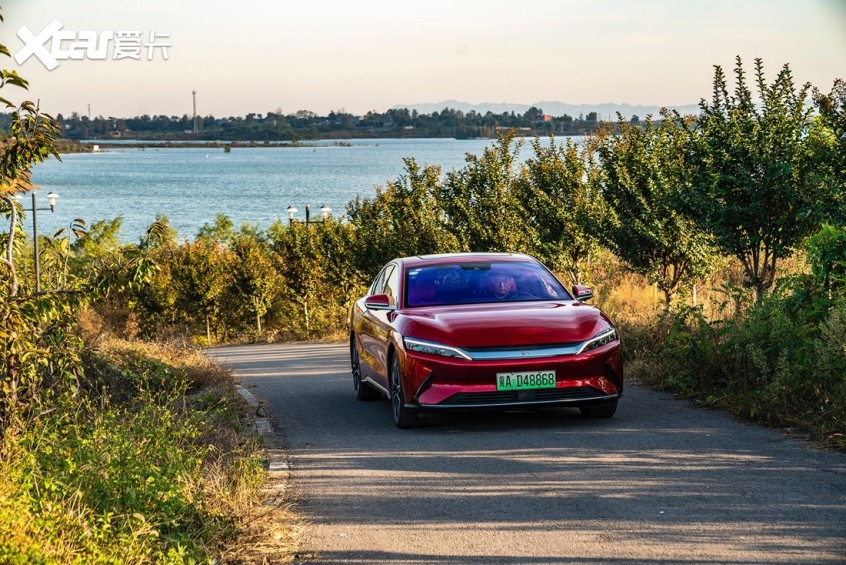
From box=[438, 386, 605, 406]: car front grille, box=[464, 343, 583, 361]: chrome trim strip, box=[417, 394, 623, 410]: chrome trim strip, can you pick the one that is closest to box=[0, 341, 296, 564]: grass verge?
box=[417, 394, 623, 410]: chrome trim strip

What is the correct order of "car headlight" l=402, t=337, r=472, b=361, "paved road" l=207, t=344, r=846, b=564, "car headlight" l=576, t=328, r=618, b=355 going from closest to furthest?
1. "paved road" l=207, t=344, r=846, b=564
2. "car headlight" l=402, t=337, r=472, b=361
3. "car headlight" l=576, t=328, r=618, b=355

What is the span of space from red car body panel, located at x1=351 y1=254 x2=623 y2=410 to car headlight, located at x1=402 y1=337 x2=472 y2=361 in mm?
26

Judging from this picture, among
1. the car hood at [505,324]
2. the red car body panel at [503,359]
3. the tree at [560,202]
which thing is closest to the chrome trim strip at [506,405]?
the red car body panel at [503,359]

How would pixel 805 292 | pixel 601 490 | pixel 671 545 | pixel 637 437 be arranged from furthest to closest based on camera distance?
pixel 805 292
pixel 637 437
pixel 601 490
pixel 671 545

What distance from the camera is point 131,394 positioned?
39.7 feet

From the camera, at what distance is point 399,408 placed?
407 inches

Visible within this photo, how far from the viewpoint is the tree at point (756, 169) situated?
17516 millimetres

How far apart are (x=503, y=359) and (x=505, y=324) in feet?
1.25

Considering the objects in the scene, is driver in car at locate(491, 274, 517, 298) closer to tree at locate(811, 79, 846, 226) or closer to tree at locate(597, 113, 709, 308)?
tree at locate(811, 79, 846, 226)

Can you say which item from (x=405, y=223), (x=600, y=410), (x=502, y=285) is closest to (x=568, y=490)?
(x=600, y=410)

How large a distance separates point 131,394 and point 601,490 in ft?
20.6

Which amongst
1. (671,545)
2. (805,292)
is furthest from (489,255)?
(671,545)

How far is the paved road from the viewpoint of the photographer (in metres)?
6.11

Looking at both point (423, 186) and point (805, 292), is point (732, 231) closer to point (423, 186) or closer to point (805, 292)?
point (805, 292)
